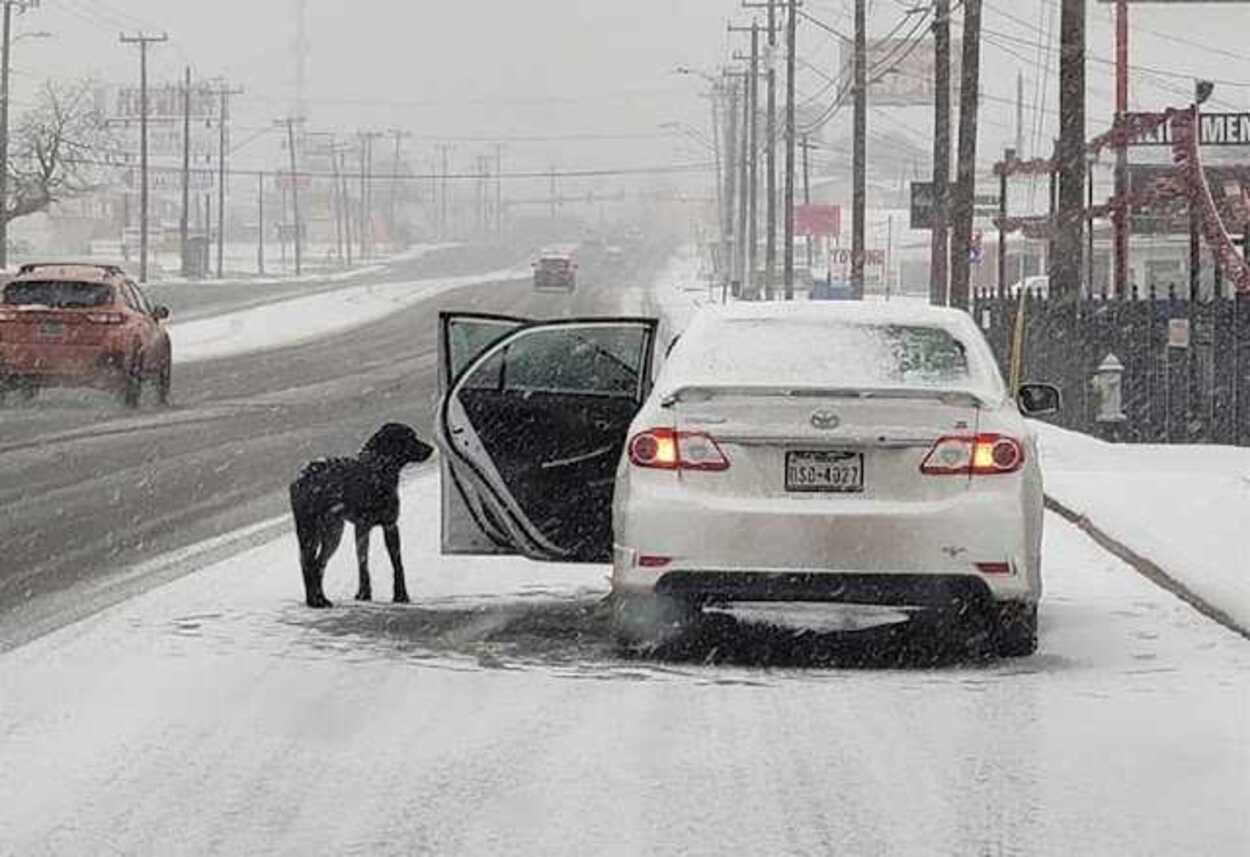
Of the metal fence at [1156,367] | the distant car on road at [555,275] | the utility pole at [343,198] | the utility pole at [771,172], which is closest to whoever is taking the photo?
the metal fence at [1156,367]

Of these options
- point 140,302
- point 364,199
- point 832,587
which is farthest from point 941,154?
point 364,199

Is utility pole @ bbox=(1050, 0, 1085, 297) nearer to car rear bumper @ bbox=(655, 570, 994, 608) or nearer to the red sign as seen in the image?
car rear bumper @ bbox=(655, 570, 994, 608)

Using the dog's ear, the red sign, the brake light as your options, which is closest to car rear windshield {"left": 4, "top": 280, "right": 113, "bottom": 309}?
the dog's ear

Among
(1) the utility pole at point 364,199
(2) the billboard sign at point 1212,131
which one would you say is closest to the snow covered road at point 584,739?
(2) the billboard sign at point 1212,131

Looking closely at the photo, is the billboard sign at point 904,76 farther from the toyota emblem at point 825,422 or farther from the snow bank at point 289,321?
the toyota emblem at point 825,422

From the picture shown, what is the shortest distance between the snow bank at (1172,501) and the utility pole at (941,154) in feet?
44.3

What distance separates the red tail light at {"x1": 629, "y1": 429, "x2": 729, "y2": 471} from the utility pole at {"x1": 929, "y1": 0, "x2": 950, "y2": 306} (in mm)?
27328

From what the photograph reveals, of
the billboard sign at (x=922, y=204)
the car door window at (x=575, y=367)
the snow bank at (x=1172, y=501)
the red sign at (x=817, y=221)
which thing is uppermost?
the red sign at (x=817, y=221)

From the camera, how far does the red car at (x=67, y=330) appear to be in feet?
90.4

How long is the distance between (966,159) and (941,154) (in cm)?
558

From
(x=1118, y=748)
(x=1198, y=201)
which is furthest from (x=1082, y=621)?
(x=1198, y=201)

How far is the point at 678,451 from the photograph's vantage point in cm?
993

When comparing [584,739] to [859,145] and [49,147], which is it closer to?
[859,145]

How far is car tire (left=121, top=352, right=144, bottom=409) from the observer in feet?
91.9
